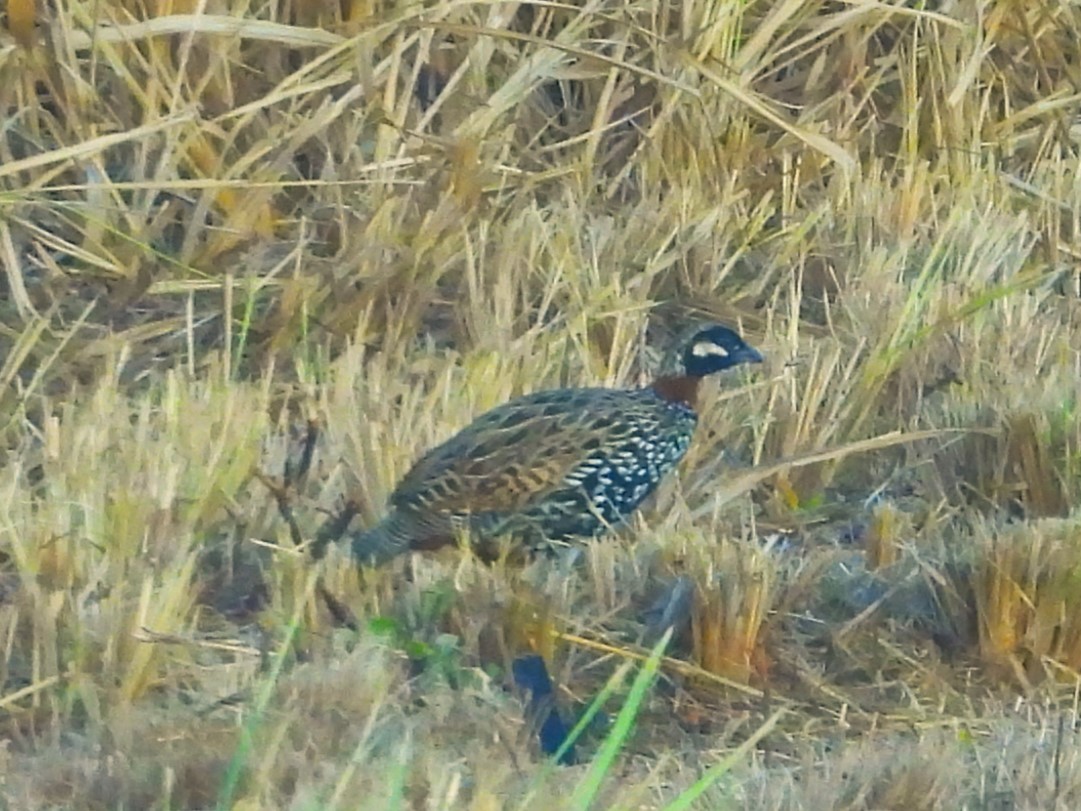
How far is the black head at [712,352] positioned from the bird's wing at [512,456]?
235mm

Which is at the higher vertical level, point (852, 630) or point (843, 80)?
point (843, 80)

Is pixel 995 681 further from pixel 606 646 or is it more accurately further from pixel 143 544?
pixel 143 544

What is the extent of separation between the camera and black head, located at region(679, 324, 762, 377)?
3689 millimetres

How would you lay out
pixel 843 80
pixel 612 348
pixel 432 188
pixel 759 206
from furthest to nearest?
pixel 843 80 < pixel 759 206 < pixel 432 188 < pixel 612 348

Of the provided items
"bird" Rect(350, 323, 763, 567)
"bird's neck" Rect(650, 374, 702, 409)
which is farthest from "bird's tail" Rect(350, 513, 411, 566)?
"bird's neck" Rect(650, 374, 702, 409)

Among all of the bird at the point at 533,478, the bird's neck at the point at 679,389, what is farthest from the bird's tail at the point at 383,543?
the bird's neck at the point at 679,389

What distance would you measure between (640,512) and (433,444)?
39 cm

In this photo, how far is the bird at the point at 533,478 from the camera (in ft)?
10.9

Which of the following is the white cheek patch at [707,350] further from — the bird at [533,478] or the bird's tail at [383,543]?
the bird's tail at [383,543]

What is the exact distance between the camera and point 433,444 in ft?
12.2

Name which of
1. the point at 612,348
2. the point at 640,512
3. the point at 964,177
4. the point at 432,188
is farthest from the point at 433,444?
the point at 964,177

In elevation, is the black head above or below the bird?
above

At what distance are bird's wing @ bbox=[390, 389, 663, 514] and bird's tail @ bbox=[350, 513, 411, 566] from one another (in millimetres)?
43

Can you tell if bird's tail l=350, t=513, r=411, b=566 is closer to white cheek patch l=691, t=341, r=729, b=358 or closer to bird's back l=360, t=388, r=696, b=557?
bird's back l=360, t=388, r=696, b=557
